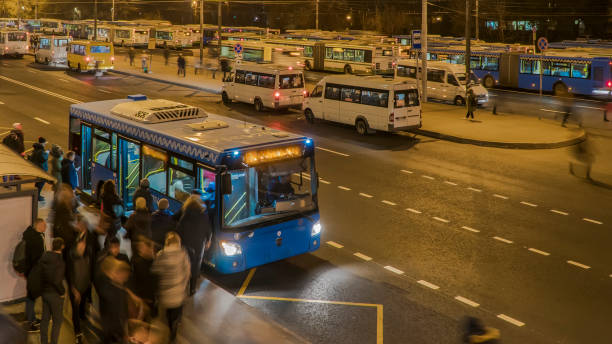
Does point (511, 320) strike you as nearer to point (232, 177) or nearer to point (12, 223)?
point (232, 177)

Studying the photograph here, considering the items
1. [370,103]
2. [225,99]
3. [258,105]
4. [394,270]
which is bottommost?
[394,270]

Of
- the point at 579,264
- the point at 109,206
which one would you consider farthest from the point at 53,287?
the point at 579,264

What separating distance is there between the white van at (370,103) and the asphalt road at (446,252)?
1493 millimetres

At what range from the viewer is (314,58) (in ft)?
184

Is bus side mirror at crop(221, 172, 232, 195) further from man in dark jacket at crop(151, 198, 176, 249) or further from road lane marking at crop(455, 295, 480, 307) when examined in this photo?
road lane marking at crop(455, 295, 480, 307)

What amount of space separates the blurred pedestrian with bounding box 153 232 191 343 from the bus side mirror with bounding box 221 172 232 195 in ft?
6.52

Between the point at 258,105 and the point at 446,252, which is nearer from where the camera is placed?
the point at 446,252

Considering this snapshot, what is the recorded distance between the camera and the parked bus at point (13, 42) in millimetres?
58469

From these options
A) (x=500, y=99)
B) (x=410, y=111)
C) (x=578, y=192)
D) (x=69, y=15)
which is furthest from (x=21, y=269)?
(x=69, y=15)

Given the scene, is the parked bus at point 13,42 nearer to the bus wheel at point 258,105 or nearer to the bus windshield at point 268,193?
the bus wheel at point 258,105

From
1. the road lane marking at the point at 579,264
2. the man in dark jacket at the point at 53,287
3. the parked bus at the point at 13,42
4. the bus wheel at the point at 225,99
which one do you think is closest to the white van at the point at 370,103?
the bus wheel at the point at 225,99

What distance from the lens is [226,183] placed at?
10.2 metres

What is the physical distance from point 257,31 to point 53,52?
121ft

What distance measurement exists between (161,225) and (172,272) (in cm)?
172
